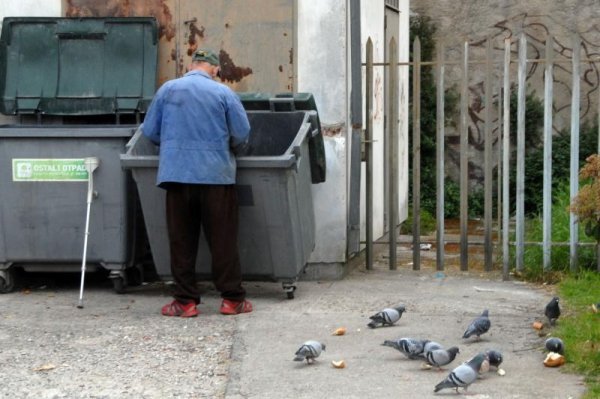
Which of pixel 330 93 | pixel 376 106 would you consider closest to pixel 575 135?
pixel 330 93

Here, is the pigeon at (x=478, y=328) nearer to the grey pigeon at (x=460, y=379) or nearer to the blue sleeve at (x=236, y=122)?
the grey pigeon at (x=460, y=379)

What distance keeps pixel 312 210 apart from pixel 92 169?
167 centimetres

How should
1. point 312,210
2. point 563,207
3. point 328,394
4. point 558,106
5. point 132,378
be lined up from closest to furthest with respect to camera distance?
1. point 328,394
2. point 132,378
3. point 312,210
4. point 563,207
5. point 558,106

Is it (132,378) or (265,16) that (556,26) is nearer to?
(265,16)

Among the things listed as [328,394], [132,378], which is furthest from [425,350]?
[132,378]

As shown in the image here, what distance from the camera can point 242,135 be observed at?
7.68 metres

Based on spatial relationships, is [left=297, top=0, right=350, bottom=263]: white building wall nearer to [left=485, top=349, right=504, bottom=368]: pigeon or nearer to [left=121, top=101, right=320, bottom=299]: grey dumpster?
[left=121, top=101, right=320, bottom=299]: grey dumpster

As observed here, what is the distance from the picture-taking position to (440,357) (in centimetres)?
608

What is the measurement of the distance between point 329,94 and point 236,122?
1.63 metres

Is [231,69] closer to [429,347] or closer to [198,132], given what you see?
[198,132]

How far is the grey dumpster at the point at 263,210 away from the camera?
7773mm

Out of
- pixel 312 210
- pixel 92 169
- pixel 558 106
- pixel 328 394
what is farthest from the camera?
pixel 558 106

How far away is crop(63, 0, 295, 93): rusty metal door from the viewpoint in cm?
909

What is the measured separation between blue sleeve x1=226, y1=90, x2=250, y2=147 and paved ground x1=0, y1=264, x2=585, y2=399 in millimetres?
1173
